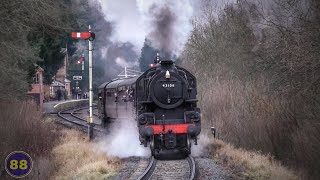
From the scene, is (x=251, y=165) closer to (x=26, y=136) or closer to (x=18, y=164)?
(x=18, y=164)

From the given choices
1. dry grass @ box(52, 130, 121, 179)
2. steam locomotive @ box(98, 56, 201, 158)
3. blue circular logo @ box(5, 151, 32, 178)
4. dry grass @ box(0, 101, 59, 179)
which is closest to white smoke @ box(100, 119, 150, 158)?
dry grass @ box(52, 130, 121, 179)

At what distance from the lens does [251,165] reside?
1191 cm

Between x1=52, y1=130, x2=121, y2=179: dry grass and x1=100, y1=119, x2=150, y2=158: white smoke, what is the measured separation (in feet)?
1.97

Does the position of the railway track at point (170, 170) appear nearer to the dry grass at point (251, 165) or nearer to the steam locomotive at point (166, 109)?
the steam locomotive at point (166, 109)

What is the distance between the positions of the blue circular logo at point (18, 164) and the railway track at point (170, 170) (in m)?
3.12

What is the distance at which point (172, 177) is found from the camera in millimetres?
11234

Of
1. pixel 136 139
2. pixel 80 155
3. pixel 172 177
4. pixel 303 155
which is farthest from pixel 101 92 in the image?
pixel 303 155

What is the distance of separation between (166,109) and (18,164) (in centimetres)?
672

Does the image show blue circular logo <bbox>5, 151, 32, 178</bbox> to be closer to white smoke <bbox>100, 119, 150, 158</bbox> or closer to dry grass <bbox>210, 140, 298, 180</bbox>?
dry grass <bbox>210, 140, 298, 180</bbox>

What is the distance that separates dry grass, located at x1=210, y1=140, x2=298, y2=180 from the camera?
34.7 feet

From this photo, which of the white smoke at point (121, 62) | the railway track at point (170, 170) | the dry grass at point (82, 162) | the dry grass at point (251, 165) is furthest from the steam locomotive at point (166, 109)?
the white smoke at point (121, 62)

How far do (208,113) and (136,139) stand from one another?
5.26m

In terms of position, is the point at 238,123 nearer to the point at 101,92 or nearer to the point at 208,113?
the point at 208,113

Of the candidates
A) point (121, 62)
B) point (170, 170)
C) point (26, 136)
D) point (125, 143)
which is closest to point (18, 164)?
point (170, 170)
